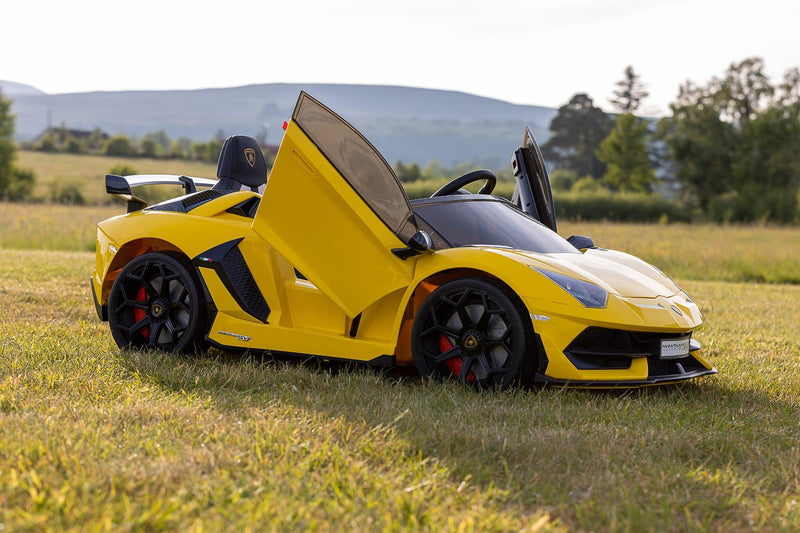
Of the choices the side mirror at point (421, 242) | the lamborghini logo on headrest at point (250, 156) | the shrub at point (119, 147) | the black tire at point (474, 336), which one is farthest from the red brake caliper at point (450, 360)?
the shrub at point (119, 147)

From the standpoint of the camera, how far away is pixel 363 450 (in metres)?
3.17

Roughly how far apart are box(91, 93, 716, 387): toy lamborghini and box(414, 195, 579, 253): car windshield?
0.01 m

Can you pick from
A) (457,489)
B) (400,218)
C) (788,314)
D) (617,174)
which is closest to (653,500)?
(457,489)

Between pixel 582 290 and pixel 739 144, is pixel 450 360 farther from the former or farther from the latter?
pixel 739 144

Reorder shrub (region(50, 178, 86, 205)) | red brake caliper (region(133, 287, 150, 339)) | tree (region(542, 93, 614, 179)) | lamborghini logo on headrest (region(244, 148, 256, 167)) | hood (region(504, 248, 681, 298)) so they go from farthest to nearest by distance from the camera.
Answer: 1. tree (region(542, 93, 614, 179))
2. shrub (region(50, 178, 86, 205))
3. lamborghini logo on headrest (region(244, 148, 256, 167))
4. red brake caliper (region(133, 287, 150, 339))
5. hood (region(504, 248, 681, 298))

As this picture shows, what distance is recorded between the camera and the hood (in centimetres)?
439

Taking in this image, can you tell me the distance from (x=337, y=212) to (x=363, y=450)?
67.5 inches

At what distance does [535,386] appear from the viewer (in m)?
4.44

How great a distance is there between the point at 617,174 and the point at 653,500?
64.4 meters

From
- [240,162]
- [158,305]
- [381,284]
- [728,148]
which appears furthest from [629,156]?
[381,284]

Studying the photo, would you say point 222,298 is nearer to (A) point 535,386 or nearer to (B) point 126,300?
(B) point 126,300

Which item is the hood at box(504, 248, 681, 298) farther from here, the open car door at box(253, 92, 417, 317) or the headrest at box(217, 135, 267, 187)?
the headrest at box(217, 135, 267, 187)

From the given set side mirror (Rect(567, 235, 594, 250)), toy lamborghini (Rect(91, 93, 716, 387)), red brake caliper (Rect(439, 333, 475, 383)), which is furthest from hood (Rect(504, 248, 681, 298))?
red brake caliper (Rect(439, 333, 475, 383))

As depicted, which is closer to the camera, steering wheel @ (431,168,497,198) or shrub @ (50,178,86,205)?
steering wheel @ (431,168,497,198)
